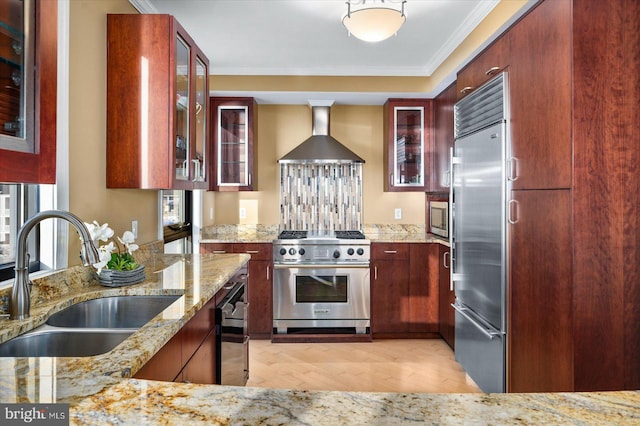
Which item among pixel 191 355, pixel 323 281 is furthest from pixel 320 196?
pixel 191 355

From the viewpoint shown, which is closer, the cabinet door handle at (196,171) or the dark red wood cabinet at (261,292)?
the cabinet door handle at (196,171)

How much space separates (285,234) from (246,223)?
50cm

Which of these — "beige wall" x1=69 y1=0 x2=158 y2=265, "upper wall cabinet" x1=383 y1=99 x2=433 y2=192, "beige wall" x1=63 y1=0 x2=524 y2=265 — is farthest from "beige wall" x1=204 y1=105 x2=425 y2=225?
"beige wall" x1=69 y1=0 x2=158 y2=265

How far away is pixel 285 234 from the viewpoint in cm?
432

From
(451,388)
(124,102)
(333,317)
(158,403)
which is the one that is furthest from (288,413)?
(333,317)

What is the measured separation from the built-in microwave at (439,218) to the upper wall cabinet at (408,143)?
9.7 inches

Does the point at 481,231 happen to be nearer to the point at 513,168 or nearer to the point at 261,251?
the point at 513,168

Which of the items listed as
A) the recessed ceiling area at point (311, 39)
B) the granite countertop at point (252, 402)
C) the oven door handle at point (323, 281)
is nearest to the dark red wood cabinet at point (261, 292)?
the oven door handle at point (323, 281)

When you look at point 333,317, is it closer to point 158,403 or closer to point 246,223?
point 246,223

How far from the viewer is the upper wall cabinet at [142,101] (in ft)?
7.27

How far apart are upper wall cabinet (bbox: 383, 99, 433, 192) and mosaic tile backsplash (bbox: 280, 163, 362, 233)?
455 mm

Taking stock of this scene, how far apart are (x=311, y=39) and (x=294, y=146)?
145 cm

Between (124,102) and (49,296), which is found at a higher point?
(124,102)

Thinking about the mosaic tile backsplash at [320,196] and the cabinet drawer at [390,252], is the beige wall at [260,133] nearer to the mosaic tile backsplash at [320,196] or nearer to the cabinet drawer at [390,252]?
the mosaic tile backsplash at [320,196]
